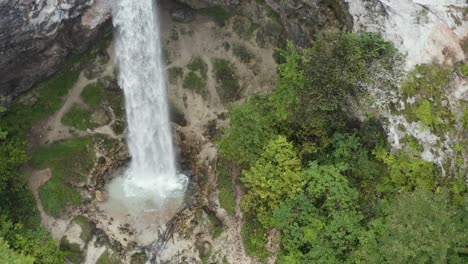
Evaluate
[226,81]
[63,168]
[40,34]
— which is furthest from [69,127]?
[226,81]

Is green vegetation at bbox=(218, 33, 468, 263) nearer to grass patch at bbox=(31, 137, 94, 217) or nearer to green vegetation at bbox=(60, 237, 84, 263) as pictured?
green vegetation at bbox=(60, 237, 84, 263)

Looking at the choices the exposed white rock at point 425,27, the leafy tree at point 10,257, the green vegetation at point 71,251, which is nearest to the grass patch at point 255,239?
the green vegetation at point 71,251

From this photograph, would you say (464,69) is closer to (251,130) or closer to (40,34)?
(251,130)

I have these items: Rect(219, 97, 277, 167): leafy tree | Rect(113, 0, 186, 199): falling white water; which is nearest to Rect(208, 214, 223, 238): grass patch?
Rect(113, 0, 186, 199): falling white water

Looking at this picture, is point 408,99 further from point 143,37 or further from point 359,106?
point 143,37

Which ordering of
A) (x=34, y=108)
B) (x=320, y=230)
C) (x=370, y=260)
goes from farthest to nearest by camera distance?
(x=34, y=108) → (x=320, y=230) → (x=370, y=260)

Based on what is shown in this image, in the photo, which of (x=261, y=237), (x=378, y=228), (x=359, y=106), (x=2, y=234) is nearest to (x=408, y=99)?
(x=359, y=106)
